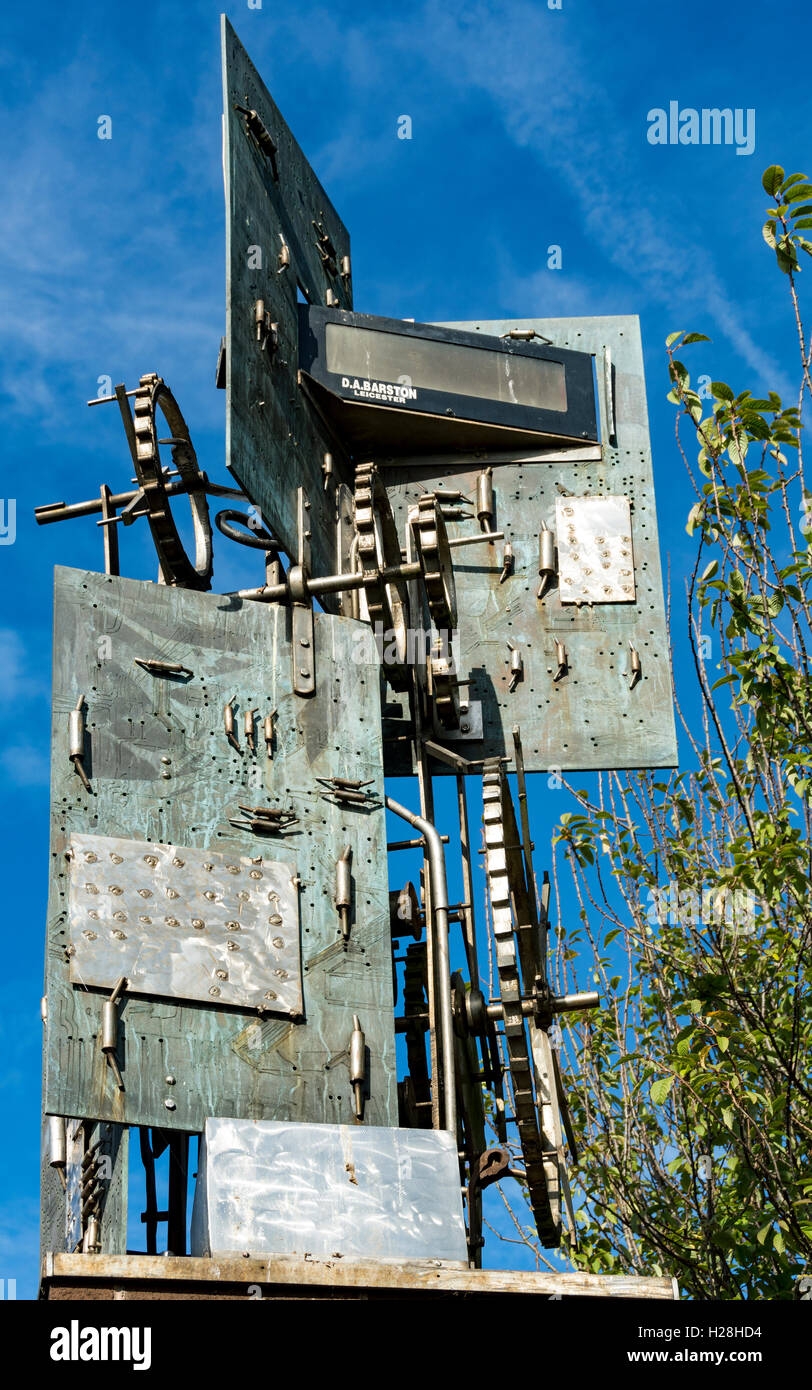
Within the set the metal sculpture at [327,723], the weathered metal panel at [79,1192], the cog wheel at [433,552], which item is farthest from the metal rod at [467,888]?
the weathered metal panel at [79,1192]

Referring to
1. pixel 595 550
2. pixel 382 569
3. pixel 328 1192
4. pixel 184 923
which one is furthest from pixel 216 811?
pixel 595 550

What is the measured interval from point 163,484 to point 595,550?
5.18 metres

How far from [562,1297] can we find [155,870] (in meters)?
5.22

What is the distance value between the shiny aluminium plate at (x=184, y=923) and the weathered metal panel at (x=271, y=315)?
146 inches

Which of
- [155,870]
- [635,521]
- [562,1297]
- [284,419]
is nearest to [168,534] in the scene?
[284,419]

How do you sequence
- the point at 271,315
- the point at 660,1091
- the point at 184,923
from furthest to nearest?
1. the point at 271,315
2. the point at 184,923
3. the point at 660,1091

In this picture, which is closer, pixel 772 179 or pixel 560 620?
pixel 772 179

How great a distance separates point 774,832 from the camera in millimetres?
15805

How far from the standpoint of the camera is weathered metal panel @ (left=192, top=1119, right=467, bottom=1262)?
14.3 metres

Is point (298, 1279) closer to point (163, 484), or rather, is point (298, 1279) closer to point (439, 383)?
point (163, 484)

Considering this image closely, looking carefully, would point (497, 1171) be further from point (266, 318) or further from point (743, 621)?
point (266, 318)

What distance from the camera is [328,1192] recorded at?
14672 mm

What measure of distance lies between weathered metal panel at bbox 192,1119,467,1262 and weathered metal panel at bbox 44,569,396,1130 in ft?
1.55
